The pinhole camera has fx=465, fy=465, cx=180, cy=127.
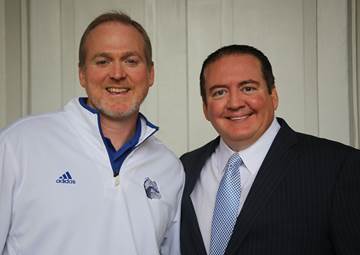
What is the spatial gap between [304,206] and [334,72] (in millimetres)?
1150

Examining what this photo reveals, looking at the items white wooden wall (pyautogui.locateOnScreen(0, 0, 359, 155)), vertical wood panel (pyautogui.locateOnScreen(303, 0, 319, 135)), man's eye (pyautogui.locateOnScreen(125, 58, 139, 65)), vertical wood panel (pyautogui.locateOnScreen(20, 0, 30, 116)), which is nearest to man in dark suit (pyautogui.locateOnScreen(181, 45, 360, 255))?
man's eye (pyautogui.locateOnScreen(125, 58, 139, 65))

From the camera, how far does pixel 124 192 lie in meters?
1.68

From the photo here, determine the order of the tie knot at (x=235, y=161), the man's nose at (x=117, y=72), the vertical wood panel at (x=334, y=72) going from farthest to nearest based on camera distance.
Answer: the vertical wood panel at (x=334, y=72), the tie knot at (x=235, y=161), the man's nose at (x=117, y=72)

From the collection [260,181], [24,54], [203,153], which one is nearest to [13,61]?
[24,54]

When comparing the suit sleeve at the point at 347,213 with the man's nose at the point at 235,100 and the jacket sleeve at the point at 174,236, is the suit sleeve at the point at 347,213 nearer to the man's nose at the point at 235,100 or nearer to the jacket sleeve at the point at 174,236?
the man's nose at the point at 235,100

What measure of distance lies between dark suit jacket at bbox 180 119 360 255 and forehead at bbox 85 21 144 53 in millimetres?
692

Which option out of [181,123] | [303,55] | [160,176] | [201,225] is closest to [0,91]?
[181,123]

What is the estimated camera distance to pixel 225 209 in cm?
175

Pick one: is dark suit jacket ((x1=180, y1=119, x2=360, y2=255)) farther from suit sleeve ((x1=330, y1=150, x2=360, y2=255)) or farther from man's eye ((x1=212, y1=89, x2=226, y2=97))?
man's eye ((x1=212, y1=89, x2=226, y2=97))

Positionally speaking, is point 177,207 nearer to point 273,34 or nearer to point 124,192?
point 124,192

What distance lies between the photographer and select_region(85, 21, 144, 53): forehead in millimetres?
1780

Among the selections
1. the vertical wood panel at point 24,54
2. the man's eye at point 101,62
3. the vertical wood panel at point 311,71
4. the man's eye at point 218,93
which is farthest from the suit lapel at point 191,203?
the vertical wood panel at point 24,54

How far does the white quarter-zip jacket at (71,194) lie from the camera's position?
1546 millimetres

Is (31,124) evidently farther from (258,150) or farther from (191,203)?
(258,150)
